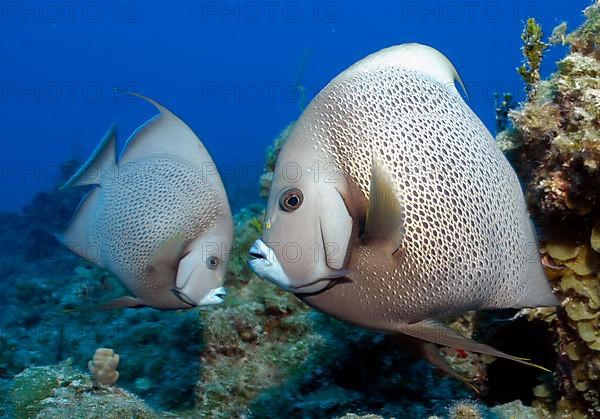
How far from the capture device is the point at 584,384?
9.54 ft

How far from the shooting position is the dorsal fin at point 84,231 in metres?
2.88

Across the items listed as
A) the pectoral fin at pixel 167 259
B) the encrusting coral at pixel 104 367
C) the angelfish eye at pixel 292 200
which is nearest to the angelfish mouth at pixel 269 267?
the angelfish eye at pixel 292 200

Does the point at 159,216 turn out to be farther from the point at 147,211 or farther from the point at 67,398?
the point at 67,398

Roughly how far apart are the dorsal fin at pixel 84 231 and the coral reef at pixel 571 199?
8.18ft

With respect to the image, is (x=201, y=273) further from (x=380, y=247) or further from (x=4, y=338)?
(x=4, y=338)

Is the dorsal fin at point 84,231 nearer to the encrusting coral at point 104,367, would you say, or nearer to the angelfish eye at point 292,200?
the encrusting coral at point 104,367

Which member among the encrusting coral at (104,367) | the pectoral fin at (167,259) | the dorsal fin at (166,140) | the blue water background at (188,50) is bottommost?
the encrusting coral at (104,367)

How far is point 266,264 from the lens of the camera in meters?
1.60

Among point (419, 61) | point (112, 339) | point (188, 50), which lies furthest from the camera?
point (188, 50)

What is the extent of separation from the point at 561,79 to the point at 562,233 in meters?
0.87

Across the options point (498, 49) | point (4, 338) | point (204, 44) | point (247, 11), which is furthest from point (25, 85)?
point (4, 338)

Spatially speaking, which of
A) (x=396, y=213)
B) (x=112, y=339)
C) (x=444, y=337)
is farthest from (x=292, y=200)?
(x=112, y=339)

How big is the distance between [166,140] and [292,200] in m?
1.39

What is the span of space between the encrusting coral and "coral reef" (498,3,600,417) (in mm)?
2714
